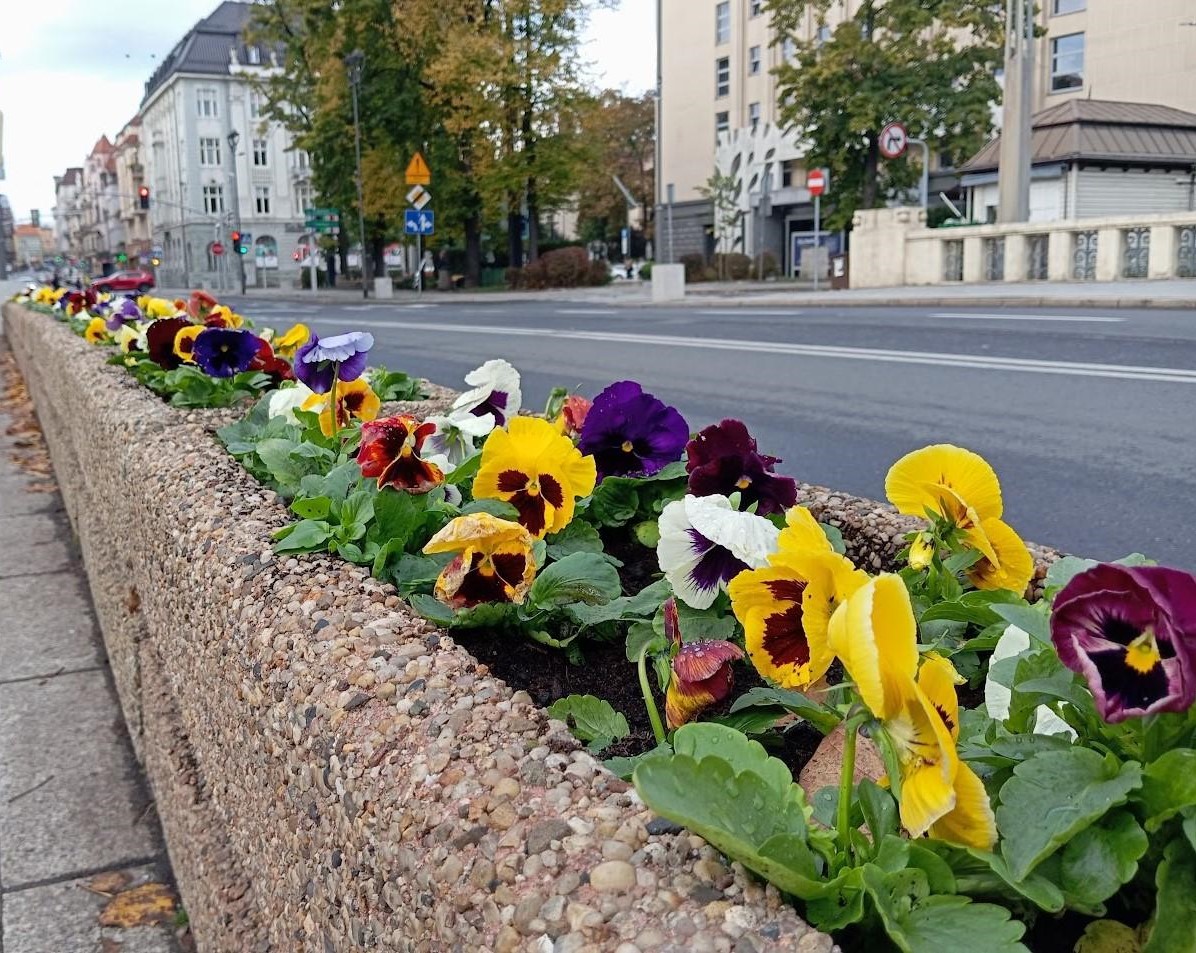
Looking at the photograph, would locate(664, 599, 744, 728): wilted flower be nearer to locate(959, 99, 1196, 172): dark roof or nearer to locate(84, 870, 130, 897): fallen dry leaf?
locate(84, 870, 130, 897): fallen dry leaf

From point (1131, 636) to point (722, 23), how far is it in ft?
197

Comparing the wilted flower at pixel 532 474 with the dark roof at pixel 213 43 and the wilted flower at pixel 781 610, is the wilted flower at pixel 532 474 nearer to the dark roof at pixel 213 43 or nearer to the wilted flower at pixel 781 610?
the wilted flower at pixel 781 610

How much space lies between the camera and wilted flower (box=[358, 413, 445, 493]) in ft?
6.45

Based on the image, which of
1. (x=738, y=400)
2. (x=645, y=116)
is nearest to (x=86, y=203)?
(x=645, y=116)

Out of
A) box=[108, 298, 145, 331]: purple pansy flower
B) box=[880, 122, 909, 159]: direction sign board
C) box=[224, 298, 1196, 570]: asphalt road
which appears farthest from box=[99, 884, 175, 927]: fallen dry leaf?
box=[880, 122, 909, 159]: direction sign board

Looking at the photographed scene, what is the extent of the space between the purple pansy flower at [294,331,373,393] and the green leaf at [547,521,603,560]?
63 centimetres

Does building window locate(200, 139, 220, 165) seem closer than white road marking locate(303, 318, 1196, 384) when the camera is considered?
No

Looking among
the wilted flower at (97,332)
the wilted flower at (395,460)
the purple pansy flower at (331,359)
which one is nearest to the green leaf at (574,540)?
the wilted flower at (395,460)

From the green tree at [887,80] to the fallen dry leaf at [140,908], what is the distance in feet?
126

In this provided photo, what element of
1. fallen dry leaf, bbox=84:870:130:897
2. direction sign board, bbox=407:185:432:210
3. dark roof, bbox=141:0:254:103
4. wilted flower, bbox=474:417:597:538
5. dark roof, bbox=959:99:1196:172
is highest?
dark roof, bbox=141:0:254:103

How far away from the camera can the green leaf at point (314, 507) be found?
199 centimetres

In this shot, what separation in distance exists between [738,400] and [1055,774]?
25.2 feet

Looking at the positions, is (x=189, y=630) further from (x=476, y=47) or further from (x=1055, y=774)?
(x=476, y=47)

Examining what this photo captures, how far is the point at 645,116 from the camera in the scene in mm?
71875
